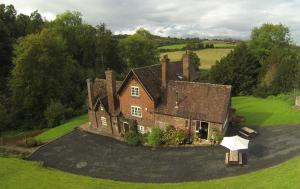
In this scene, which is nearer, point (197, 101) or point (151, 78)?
point (197, 101)

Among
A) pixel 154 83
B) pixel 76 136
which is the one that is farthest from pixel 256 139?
pixel 76 136

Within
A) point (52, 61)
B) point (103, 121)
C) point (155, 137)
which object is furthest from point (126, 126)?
point (52, 61)

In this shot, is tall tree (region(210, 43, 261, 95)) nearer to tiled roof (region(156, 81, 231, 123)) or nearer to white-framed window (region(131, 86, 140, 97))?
tiled roof (region(156, 81, 231, 123))

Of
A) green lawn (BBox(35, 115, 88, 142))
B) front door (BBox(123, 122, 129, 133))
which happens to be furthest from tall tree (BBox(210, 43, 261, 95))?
green lawn (BBox(35, 115, 88, 142))

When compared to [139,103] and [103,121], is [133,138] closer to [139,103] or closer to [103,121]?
[139,103]

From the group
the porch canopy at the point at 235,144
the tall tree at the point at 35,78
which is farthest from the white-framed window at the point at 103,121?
the tall tree at the point at 35,78

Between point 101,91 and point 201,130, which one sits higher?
point 101,91

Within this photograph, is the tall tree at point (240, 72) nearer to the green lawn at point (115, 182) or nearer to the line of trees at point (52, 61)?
the line of trees at point (52, 61)
